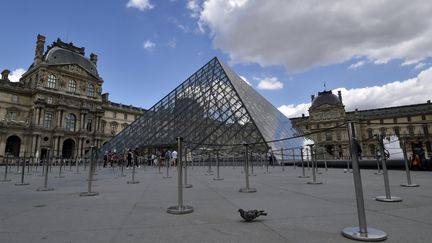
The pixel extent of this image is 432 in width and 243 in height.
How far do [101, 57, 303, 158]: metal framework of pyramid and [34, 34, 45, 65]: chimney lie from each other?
30.0 metres

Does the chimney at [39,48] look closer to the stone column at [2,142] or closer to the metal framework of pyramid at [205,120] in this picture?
the stone column at [2,142]

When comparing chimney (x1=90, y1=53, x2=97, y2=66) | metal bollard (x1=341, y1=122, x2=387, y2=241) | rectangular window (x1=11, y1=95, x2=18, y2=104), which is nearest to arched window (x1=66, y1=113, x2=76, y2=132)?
rectangular window (x1=11, y1=95, x2=18, y2=104)

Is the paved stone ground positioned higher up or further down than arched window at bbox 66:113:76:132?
further down

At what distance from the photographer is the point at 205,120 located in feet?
61.8

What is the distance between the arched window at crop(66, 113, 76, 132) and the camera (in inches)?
1677

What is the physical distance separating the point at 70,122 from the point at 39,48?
43.6 feet

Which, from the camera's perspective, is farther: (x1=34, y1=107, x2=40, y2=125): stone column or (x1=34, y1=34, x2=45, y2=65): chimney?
(x1=34, y1=34, x2=45, y2=65): chimney

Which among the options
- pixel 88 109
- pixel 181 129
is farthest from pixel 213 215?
pixel 88 109

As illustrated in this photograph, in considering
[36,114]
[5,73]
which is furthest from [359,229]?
[5,73]

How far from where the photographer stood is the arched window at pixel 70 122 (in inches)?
1677

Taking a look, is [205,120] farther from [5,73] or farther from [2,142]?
[5,73]

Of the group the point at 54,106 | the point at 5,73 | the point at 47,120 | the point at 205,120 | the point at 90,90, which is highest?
the point at 5,73

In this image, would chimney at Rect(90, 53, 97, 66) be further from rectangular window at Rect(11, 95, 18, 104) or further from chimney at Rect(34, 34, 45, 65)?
rectangular window at Rect(11, 95, 18, 104)

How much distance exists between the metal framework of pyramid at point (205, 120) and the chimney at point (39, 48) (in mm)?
29953
